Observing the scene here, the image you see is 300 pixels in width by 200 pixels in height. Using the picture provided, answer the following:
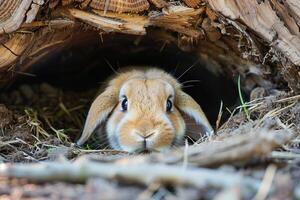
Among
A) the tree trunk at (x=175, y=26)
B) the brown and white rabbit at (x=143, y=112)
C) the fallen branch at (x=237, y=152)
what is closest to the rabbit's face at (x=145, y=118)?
the brown and white rabbit at (x=143, y=112)

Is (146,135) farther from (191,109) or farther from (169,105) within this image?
(191,109)

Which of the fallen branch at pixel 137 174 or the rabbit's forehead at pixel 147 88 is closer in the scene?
the fallen branch at pixel 137 174

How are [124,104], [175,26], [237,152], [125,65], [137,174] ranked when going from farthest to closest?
[125,65] → [124,104] → [175,26] → [237,152] → [137,174]

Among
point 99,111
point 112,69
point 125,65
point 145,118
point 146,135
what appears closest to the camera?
point 146,135

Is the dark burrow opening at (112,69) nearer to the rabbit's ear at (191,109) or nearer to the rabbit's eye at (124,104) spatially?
the rabbit's ear at (191,109)

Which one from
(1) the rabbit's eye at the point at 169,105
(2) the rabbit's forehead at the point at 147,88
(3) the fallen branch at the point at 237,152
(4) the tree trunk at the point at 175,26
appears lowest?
(1) the rabbit's eye at the point at 169,105

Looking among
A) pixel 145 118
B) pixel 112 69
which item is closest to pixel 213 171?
pixel 145 118

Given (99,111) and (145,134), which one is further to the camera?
(99,111)
